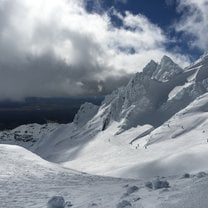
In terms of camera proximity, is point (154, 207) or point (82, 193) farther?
point (82, 193)

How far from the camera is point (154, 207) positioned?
60.1 ft

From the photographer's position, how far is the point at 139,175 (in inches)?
3297

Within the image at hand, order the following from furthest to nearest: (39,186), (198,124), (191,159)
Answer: (198,124) → (191,159) → (39,186)

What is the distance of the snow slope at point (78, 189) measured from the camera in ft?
63.7

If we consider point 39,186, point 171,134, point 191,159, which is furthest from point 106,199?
point 171,134

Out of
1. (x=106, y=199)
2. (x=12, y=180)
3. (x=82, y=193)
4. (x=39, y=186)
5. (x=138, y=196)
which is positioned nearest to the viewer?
(x=138, y=196)

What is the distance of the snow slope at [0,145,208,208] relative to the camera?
63.7 ft

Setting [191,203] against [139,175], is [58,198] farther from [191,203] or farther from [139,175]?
[139,175]

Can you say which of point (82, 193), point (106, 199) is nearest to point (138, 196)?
point (106, 199)

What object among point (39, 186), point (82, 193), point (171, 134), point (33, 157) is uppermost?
point (171, 134)

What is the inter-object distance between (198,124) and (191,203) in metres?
158

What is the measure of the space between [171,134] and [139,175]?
303ft

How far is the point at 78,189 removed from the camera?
94.6ft

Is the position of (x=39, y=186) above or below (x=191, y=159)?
below
